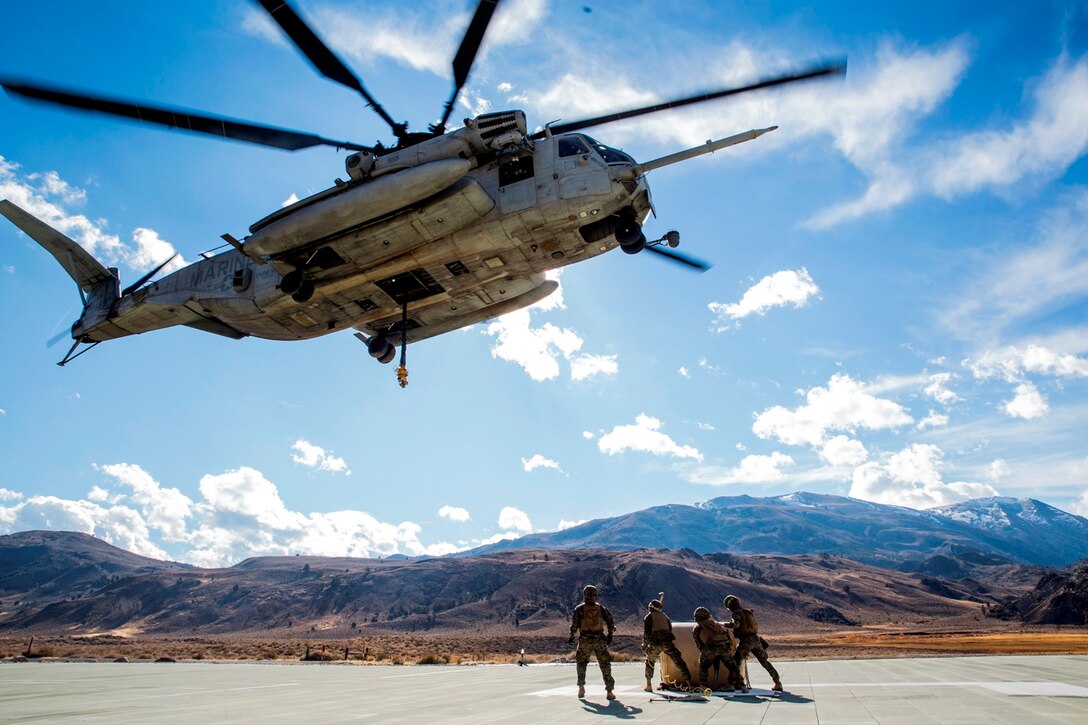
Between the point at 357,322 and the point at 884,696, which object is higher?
the point at 357,322

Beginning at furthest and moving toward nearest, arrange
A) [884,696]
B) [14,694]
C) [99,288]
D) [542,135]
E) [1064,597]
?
[1064,597] < [99,288] < [542,135] < [14,694] < [884,696]

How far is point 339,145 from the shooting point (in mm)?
16688

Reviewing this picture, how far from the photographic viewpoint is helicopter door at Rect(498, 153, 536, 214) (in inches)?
617

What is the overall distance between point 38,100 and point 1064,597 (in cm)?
9134

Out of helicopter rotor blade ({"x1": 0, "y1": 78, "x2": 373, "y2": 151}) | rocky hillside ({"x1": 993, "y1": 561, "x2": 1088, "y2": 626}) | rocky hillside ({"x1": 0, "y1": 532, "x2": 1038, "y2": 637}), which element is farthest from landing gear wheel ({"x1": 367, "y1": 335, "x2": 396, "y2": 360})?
rocky hillside ({"x1": 993, "y1": 561, "x2": 1088, "y2": 626})

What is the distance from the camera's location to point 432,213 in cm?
1576

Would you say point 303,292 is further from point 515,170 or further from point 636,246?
point 636,246

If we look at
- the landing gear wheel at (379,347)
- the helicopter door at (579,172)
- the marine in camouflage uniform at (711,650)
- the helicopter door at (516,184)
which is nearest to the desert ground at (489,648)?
the landing gear wheel at (379,347)

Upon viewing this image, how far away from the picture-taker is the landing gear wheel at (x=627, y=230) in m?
16.0

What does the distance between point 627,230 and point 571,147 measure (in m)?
2.48

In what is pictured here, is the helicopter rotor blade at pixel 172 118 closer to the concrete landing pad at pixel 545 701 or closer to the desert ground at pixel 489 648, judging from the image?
the concrete landing pad at pixel 545 701

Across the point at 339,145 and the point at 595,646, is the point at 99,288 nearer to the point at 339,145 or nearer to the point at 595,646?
the point at 339,145

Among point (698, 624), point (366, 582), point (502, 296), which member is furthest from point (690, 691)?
point (366, 582)

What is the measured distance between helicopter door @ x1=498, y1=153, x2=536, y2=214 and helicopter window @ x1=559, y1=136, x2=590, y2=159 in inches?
32.0
